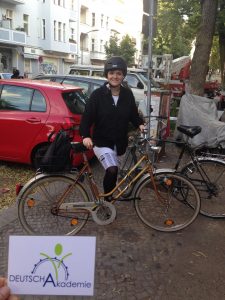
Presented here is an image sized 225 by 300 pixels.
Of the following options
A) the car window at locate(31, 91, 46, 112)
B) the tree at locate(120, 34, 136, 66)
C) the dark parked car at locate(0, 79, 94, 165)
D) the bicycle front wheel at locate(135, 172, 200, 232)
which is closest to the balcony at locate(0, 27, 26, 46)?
the tree at locate(120, 34, 136, 66)

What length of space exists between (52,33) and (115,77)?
118 feet

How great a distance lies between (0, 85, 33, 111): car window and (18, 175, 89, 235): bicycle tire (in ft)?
8.07

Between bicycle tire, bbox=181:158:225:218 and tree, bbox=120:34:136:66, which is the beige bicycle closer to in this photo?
bicycle tire, bbox=181:158:225:218

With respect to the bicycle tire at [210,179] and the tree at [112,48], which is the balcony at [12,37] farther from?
the bicycle tire at [210,179]

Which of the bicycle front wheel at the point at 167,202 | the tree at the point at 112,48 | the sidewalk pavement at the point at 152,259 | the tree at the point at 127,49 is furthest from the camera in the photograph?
the tree at the point at 112,48

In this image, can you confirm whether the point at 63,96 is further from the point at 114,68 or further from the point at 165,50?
the point at 165,50

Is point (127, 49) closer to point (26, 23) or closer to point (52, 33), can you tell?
point (52, 33)

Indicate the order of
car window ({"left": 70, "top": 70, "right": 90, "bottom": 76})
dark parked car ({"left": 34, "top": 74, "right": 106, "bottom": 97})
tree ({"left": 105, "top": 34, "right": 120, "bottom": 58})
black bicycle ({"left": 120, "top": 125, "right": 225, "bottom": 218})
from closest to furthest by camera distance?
black bicycle ({"left": 120, "top": 125, "right": 225, "bottom": 218}), dark parked car ({"left": 34, "top": 74, "right": 106, "bottom": 97}), car window ({"left": 70, "top": 70, "right": 90, "bottom": 76}), tree ({"left": 105, "top": 34, "right": 120, "bottom": 58})

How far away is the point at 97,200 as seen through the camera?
4.05m

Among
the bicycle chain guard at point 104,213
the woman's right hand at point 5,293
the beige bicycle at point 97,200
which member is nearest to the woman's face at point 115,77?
the beige bicycle at point 97,200

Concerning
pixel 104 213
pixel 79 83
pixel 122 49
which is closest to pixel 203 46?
pixel 79 83

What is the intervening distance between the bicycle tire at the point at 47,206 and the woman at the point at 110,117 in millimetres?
433

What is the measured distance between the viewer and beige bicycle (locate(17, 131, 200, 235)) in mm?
3949

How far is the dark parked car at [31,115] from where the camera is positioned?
5.94 meters
